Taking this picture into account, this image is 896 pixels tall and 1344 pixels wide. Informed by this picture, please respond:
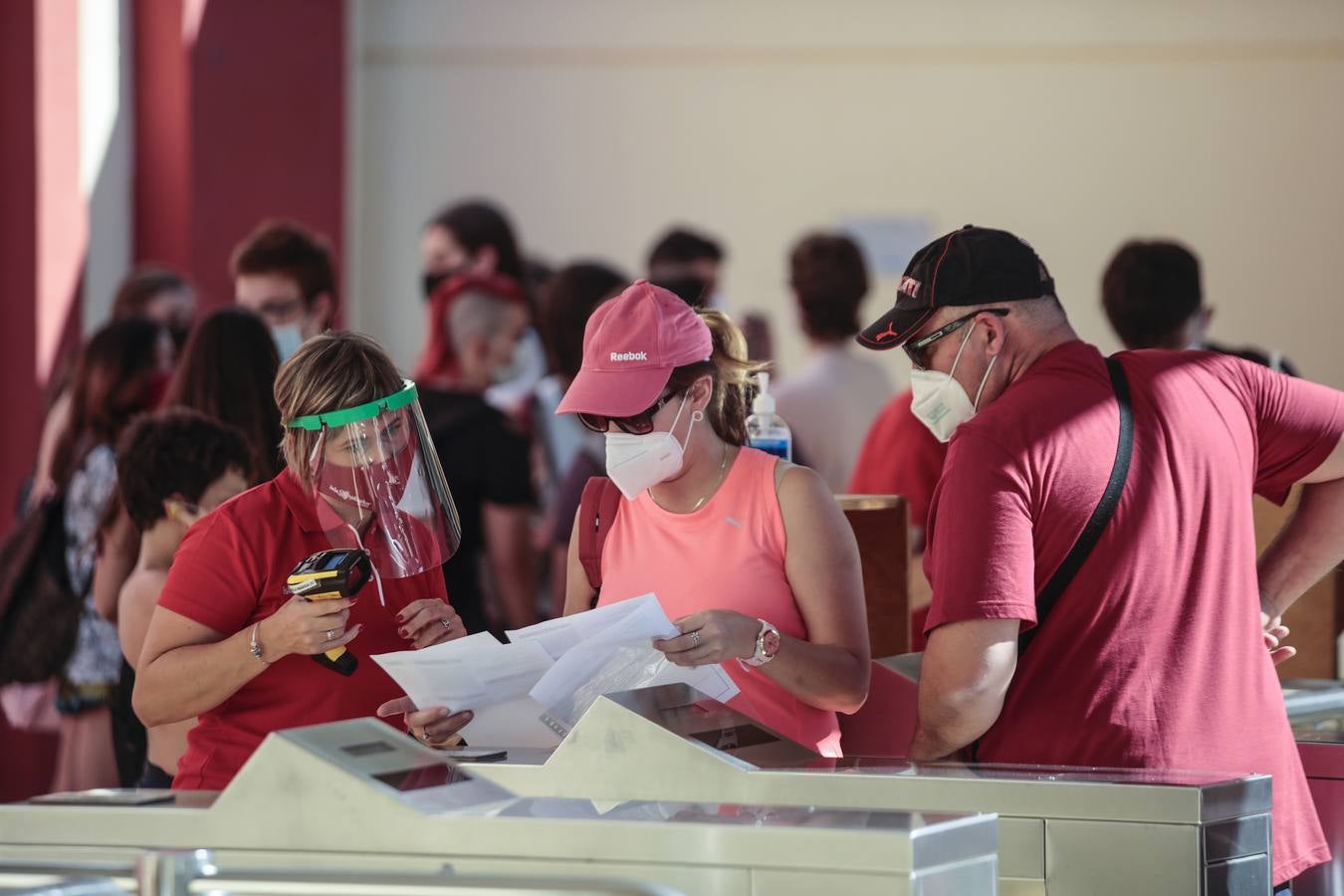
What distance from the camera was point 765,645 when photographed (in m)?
2.29

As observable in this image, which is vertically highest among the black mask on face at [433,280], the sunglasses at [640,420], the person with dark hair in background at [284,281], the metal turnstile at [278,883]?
the black mask on face at [433,280]

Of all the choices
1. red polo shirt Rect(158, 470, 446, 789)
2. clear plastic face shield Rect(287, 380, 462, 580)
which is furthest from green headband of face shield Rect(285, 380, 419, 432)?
red polo shirt Rect(158, 470, 446, 789)

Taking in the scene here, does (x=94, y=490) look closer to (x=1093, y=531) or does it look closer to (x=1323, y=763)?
(x=1093, y=531)

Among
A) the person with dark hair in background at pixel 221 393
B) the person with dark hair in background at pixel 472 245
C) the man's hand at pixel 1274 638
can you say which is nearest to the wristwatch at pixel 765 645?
the man's hand at pixel 1274 638

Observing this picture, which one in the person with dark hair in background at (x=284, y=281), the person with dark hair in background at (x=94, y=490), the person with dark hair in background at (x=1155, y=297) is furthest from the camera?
the person with dark hair in background at (x=284, y=281)

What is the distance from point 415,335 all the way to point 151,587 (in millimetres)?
5384

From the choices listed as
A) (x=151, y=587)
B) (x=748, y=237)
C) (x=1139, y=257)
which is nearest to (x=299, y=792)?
(x=151, y=587)

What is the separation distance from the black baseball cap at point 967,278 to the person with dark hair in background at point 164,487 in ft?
4.69

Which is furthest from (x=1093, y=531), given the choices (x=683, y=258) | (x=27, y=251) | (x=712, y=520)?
(x=27, y=251)

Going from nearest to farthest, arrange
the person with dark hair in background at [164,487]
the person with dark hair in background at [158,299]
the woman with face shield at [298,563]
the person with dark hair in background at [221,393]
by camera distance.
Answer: the woman with face shield at [298,563]
the person with dark hair in background at [164,487]
the person with dark hair in background at [221,393]
the person with dark hair in background at [158,299]

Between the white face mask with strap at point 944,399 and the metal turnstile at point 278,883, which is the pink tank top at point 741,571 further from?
the metal turnstile at point 278,883

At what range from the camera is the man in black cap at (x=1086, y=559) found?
212 centimetres

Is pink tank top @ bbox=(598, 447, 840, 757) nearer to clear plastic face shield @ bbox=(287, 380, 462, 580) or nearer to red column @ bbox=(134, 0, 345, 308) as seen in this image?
clear plastic face shield @ bbox=(287, 380, 462, 580)

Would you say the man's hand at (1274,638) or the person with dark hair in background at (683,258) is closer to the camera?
the man's hand at (1274,638)
